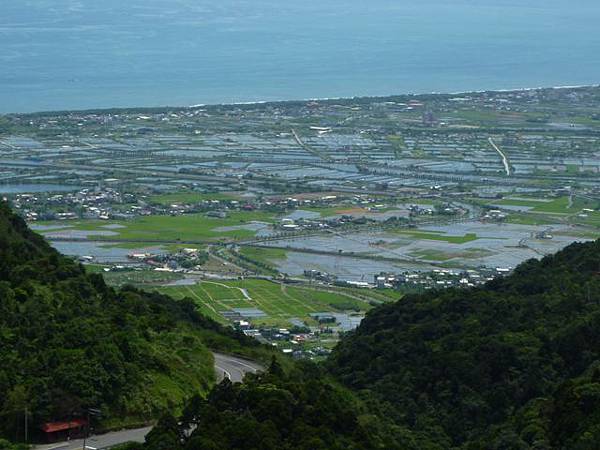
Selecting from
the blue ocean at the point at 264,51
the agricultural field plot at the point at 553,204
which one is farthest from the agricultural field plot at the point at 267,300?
the blue ocean at the point at 264,51

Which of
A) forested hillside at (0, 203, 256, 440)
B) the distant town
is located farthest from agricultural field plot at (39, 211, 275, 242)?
forested hillside at (0, 203, 256, 440)

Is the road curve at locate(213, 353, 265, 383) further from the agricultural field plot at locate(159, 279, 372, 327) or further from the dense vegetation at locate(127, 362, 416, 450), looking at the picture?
the agricultural field plot at locate(159, 279, 372, 327)

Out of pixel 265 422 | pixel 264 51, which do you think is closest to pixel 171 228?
pixel 265 422

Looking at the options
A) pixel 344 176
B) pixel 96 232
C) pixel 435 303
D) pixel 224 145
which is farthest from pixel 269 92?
pixel 435 303

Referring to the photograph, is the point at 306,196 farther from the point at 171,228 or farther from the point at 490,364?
the point at 490,364

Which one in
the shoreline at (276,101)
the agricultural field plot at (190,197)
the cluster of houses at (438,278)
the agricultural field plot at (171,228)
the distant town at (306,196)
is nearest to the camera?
the cluster of houses at (438,278)

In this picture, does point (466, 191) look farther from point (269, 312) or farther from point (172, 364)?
point (172, 364)

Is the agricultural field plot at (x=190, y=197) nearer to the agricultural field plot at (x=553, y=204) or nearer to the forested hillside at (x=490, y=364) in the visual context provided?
the agricultural field plot at (x=553, y=204)
